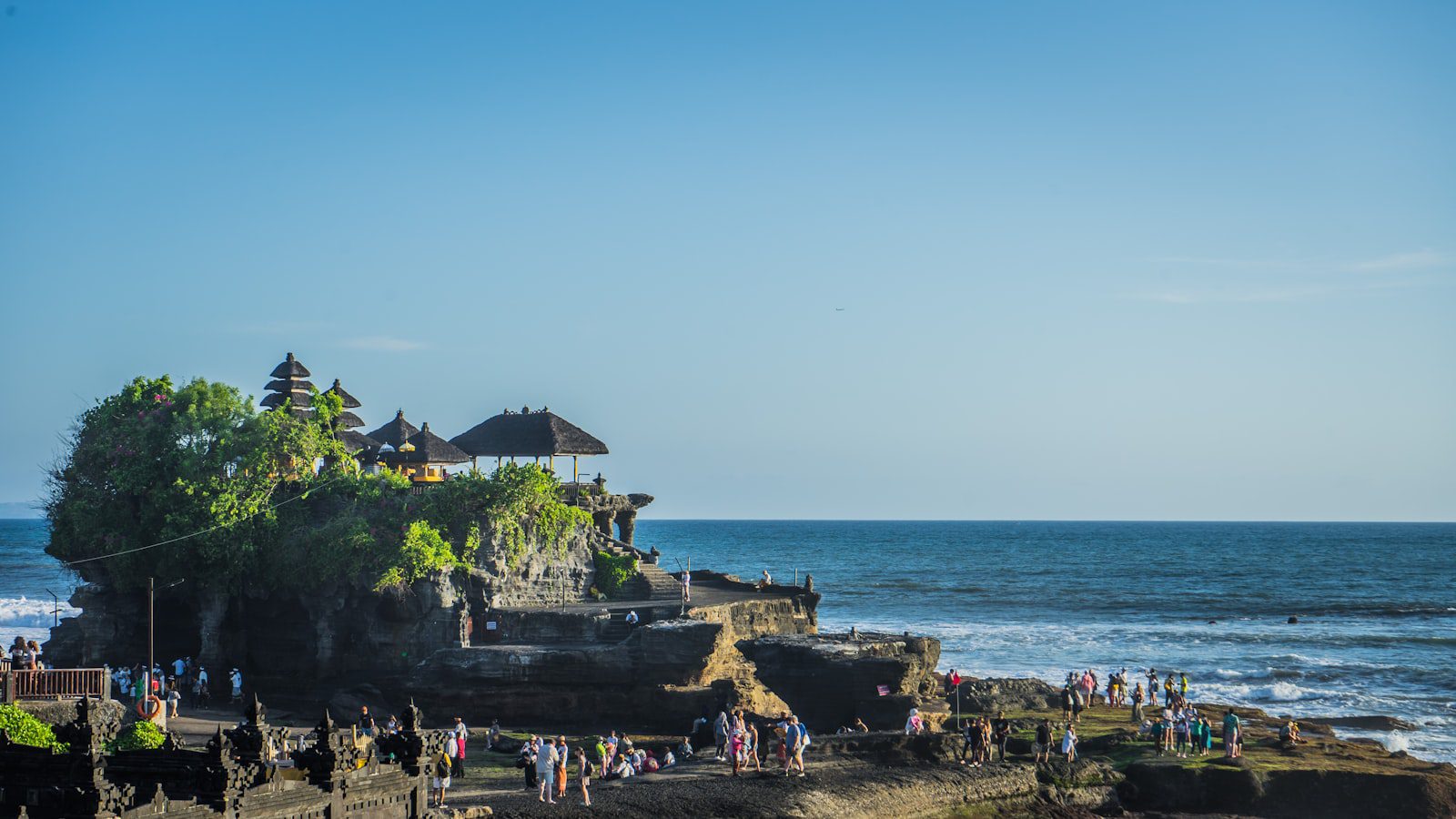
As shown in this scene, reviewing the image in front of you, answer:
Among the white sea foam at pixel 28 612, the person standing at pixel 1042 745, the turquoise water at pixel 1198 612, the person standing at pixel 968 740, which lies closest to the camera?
the person standing at pixel 968 740

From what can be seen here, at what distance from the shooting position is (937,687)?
3916 centimetres

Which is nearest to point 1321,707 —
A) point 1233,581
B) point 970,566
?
point 1233,581

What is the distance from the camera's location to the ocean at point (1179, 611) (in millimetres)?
47750

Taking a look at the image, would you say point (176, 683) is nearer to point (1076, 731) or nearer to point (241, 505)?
point (241, 505)

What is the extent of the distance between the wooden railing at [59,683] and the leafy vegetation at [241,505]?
32.1ft

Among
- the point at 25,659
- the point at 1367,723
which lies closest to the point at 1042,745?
the point at 1367,723

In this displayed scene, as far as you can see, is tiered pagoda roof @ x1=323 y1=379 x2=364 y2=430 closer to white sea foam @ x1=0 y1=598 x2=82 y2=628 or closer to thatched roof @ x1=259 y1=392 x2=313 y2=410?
thatched roof @ x1=259 y1=392 x2=313 y2=410

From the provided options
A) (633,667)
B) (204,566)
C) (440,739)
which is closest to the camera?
(440,739)

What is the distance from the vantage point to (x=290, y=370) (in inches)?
1654

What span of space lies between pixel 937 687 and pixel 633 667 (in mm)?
9318

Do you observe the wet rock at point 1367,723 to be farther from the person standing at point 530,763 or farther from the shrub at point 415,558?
the shrub at point 415,558

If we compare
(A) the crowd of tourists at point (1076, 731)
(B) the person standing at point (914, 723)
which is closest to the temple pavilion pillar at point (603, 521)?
(A) the crowd of tourists at point (1076, 731)

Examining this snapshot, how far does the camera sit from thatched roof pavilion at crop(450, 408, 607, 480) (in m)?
44.3

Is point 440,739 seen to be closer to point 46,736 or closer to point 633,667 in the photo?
point 46,736
